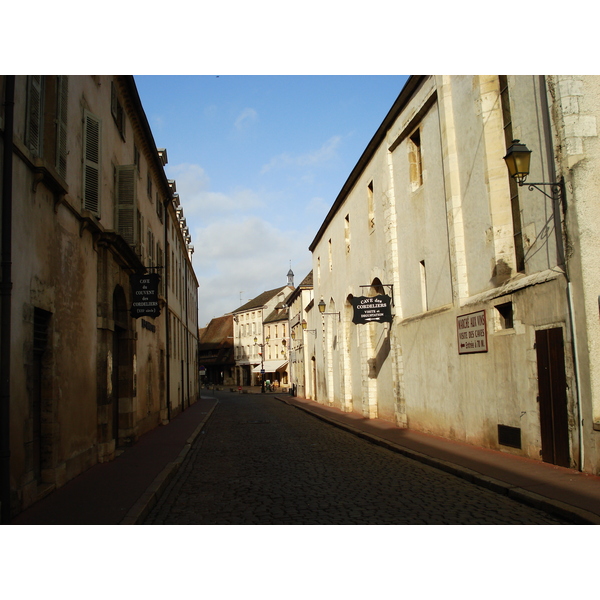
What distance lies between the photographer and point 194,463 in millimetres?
12047

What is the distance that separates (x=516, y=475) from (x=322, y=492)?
286cm

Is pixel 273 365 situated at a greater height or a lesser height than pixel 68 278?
lesser

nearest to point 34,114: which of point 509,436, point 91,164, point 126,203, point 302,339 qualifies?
point 91,164

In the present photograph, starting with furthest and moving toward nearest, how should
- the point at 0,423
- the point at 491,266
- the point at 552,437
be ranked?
the point at 491,266 → the point at 552,437 → the point at 0,423

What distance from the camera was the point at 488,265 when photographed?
12086 millimetres

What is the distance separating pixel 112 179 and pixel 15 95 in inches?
256

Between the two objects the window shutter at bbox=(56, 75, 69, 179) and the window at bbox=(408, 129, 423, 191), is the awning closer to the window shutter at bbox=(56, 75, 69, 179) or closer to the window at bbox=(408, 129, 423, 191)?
the window at bbox=(408, 129, 423, 191)

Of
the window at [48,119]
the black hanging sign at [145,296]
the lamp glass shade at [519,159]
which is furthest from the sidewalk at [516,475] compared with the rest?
the window at [48,119]

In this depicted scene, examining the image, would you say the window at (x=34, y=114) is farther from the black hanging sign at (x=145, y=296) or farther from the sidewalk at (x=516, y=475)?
the sidewalk at (x=516, y=475)

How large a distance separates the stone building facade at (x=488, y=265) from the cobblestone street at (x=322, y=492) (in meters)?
1.85

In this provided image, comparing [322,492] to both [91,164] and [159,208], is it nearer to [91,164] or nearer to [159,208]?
[91,164]

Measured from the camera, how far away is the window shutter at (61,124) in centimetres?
915

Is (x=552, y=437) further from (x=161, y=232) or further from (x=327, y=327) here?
(x=327, y=327)

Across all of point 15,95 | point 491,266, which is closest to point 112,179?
point 15,95
